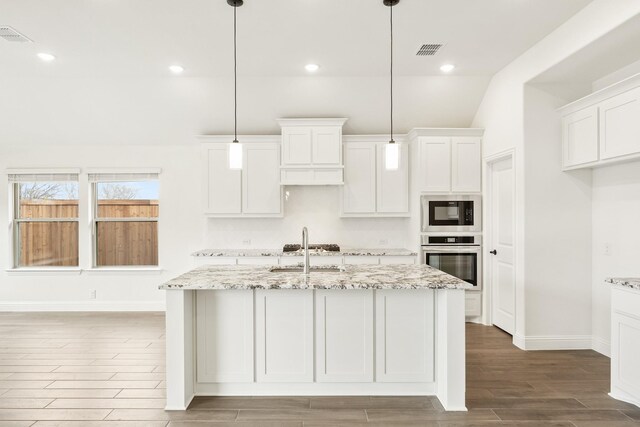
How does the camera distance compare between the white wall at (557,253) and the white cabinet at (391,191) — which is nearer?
the white wall at (557,253)

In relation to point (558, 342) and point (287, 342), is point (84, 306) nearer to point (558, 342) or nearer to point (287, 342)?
point (287, 342)

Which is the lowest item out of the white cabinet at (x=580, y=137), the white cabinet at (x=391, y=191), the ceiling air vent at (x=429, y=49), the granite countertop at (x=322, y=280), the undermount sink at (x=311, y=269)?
the undermount sink at (x=311, y=269)

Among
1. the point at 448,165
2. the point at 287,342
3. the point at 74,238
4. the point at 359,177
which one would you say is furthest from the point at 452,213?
the point at 74,238

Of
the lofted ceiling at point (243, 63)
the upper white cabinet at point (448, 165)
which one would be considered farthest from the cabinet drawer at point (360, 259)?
the lofted ceiling at point (243, 63)

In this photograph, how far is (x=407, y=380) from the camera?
3.09 meters

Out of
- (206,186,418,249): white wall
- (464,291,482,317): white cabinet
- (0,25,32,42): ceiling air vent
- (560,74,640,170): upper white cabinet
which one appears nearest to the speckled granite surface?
(206,186,418,249): white wall

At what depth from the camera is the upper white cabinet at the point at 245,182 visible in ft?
18.2

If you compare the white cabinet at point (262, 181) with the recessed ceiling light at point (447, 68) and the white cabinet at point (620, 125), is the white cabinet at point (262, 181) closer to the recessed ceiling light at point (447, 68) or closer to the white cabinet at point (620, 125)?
the recessed ceiling light at point (447, 68)

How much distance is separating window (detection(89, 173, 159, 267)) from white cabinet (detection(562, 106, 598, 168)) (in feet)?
17.1

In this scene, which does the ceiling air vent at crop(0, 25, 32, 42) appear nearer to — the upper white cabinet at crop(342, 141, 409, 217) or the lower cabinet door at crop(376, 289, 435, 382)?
the upper white cabinet at crop(342, 141, 409, 217)

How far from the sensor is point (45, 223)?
241 inches

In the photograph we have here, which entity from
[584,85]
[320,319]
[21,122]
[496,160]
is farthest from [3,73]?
[584,85]

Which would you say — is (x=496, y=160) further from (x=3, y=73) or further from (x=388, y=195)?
(x=3, y=73)

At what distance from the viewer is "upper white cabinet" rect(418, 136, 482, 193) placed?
17.1 ft
